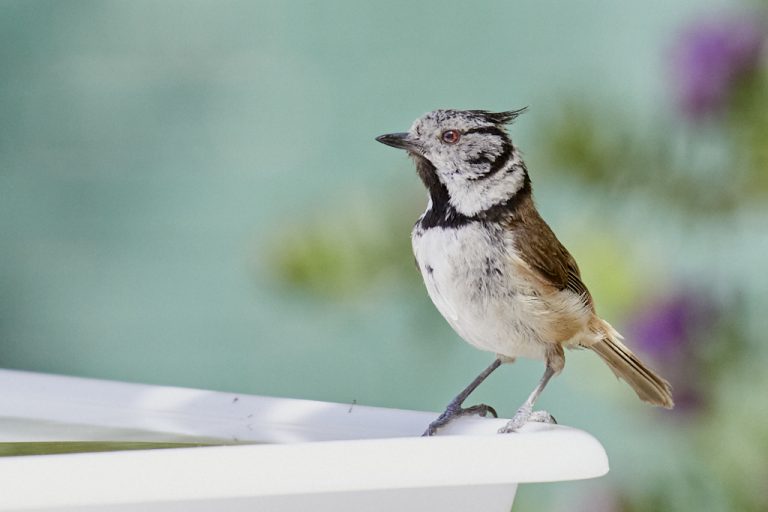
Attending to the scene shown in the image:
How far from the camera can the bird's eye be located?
1364 mm

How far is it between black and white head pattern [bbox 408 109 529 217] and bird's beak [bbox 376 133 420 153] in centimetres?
3

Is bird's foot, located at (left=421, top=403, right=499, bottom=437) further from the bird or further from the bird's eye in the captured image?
the bird's eye

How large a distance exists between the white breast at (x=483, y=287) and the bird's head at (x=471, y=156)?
0.05 meters

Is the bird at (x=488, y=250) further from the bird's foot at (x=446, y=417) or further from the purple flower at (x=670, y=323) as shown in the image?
the purple flower at (x=670, y=323)

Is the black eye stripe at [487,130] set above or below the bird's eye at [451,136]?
above

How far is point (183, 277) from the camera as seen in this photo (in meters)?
2.61

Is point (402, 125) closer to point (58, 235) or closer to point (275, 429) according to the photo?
point (58, 235)

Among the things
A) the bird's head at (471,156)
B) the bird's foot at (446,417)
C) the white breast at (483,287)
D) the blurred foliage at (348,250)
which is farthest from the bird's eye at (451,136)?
the blurred foliage at (348,250)

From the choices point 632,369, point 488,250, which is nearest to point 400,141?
point 488,250

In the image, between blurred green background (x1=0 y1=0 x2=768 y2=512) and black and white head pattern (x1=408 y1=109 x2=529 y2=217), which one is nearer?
black and white head pattern (x1=408 y1=109 x2=529 y2=217)

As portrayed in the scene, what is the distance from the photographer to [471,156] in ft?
4.47

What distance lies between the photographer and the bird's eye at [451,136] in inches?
53.7

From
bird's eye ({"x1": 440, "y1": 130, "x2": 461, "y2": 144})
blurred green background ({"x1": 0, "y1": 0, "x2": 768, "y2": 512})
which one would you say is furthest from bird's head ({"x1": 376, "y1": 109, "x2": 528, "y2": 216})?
blurred green background ({"x1": 0, "y1": 0, "x2": 768, "y2": 512})

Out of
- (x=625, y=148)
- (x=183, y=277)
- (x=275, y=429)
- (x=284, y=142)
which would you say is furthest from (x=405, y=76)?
(x=275, y=429)
